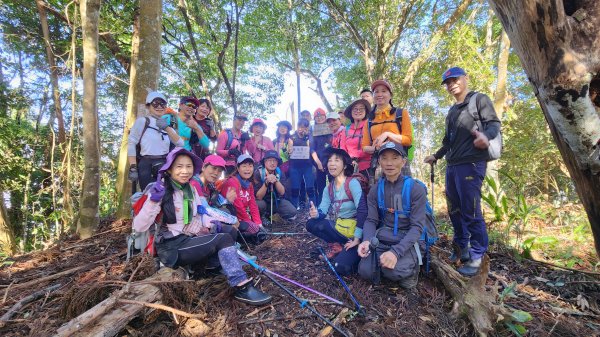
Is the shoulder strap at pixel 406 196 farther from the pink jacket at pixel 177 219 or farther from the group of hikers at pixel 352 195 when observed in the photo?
the pink jacket at pixel 177 219

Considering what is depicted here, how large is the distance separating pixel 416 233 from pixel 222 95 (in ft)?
56.3

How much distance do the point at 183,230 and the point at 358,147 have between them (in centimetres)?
300

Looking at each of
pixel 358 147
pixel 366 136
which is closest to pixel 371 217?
pixel 366 136

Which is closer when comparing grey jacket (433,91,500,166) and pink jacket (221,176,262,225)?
grey jacket (433,91,500,166)

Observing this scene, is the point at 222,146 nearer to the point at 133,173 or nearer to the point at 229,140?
the point at 229,140

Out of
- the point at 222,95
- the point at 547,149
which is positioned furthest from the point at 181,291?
the point at 222,95

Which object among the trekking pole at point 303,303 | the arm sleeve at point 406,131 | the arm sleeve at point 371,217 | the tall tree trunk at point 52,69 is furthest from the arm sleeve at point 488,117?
the tall tree trunk at point 52,69

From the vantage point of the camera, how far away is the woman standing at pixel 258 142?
6668 millimetres

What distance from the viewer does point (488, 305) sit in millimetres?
2330

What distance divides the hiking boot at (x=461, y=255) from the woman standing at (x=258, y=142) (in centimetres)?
452

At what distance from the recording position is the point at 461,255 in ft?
11.7

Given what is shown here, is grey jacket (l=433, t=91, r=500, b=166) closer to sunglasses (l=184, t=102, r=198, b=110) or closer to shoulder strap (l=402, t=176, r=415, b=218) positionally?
shoulder strap (l=402, t=176, r=415, b=218)

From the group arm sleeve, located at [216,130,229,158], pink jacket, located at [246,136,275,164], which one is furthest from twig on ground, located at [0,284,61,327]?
pink jacket, located at [246,136,275,164]

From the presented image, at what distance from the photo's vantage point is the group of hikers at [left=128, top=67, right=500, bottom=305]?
2979 mm
